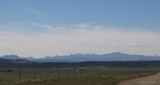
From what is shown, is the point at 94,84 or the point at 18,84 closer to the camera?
the point at 18,84

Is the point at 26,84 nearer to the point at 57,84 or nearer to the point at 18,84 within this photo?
the point at 18,84

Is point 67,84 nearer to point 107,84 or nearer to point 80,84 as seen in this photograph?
point 80,84

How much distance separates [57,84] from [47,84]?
919mm

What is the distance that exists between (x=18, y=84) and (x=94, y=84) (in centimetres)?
717

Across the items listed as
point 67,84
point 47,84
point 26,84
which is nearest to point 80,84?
point 67,84

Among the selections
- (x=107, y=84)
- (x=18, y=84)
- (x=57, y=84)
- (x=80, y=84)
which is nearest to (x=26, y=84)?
(x=18, y=84)

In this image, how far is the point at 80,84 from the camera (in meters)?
25.3

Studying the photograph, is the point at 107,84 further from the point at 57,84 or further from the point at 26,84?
the point at 26,84

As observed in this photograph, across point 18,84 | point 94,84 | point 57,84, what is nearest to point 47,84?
point 57,84

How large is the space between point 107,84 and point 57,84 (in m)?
4.93

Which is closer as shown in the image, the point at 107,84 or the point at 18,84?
the point at 18,84

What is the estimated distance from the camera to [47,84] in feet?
81.0

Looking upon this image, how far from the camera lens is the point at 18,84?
23.8m

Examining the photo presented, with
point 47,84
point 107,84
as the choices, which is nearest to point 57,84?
point 47,84
